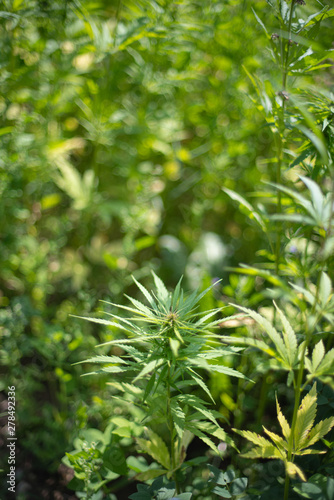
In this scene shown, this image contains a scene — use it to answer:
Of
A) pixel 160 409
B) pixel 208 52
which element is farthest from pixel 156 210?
pixel 160 409

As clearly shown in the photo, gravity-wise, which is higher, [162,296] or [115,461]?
[162,296]

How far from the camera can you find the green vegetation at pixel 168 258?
0.95m

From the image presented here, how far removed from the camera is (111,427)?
1271mm

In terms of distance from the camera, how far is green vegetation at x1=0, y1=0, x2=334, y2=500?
95 cm

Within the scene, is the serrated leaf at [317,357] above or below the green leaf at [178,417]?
above

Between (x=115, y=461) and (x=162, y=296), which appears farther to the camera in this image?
(x=115, y=461)

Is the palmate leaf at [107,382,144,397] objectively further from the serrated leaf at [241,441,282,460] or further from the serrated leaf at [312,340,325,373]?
the serrated leaf at [312,340,325,373]

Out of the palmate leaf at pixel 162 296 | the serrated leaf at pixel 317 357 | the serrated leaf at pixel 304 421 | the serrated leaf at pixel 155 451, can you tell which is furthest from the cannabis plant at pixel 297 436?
the palmate leaf at pixel 162 296

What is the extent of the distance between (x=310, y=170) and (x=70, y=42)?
140 cm

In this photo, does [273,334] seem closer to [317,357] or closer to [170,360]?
[317,357]

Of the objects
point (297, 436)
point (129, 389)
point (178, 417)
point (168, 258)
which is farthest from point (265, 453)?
point (168, 258)

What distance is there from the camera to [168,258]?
2176 millimetres

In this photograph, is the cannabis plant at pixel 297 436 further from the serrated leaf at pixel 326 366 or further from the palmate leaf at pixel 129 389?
the palmate leaf at pixel 129 389

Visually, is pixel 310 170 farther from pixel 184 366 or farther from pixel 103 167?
pixel 103 167
